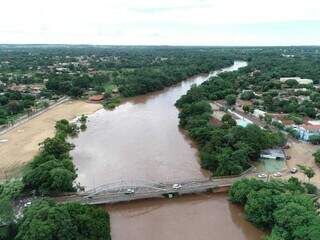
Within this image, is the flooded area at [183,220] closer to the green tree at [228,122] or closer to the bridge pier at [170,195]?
the bridge pier at [170,195]

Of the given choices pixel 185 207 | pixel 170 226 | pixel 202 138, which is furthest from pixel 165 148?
pixel 170 226

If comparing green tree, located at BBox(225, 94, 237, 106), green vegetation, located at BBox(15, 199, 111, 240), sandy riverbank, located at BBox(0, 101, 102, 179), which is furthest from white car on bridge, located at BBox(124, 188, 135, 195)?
green tree, located at BBox(225, 94, 237, 106)

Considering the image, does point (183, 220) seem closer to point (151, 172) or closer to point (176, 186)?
point (176, 186)

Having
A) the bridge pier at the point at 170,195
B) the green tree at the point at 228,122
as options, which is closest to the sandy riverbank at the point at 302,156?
the green tree at the point at 228,122

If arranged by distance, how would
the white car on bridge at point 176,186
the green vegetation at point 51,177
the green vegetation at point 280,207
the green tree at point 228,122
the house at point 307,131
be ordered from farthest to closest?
the green tree at point 228,122 → the house at point 307,131 → the white car on bridge at point 176,186 → the green vegetation at point 51,177 → the green vegetation at point 280,207

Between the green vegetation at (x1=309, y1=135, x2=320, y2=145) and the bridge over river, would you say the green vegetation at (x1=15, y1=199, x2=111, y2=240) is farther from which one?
the green vegetation at (x1=309, y1=135, x2=320, y2=145)

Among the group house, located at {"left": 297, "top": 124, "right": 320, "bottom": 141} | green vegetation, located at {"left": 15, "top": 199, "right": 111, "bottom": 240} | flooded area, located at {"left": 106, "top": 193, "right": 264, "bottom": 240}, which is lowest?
flooded area, located at {"left": 106, "top": 193, "right": 264, "bottom": 240}
